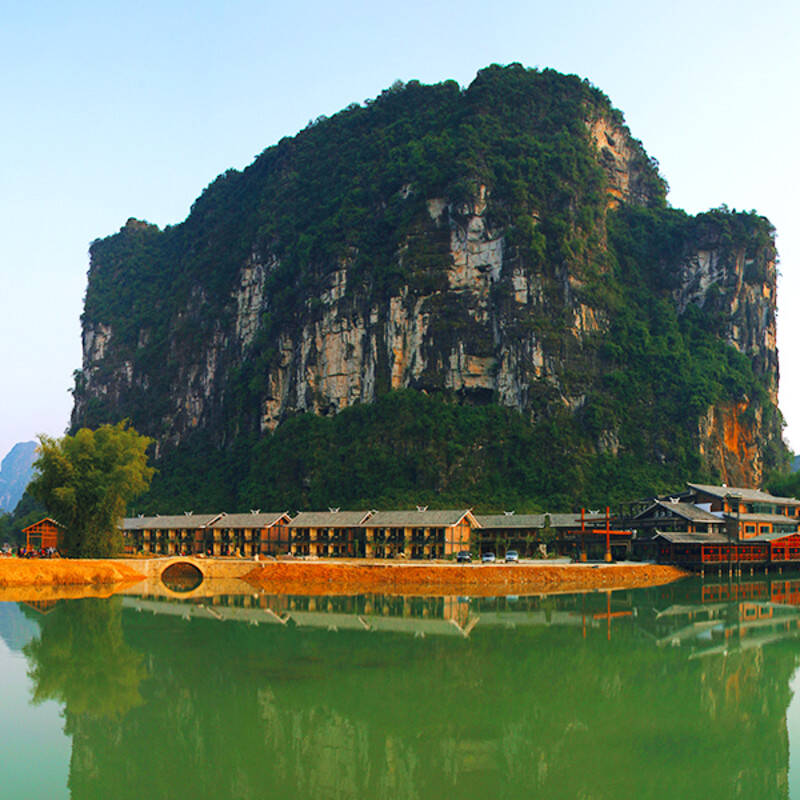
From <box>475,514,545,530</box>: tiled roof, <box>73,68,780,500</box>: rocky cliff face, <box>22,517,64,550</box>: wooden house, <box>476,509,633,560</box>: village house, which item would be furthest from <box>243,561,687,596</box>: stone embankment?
<box>73,68,780,500</box>: rocky cliff face

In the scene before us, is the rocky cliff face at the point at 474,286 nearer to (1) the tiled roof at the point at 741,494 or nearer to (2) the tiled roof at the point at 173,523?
(1) the tiled roof at the point at 741,494

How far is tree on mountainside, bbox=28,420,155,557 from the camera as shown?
2206 inches

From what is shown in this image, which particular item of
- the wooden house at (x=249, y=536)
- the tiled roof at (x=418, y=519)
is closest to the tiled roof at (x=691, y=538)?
the tiled roof at (x=418, y=519)

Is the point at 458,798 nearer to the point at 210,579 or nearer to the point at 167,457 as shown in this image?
the point at 210,579

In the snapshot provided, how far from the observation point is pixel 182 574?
201 feet

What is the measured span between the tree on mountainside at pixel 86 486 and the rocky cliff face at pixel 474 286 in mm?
48071

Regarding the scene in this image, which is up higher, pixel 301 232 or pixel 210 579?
pixel 301 232

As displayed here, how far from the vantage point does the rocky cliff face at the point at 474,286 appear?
100 meters

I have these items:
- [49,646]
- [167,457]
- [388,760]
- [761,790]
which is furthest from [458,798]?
[167,457]

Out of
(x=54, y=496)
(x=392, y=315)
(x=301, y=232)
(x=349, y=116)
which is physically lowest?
(x=54, y=496)

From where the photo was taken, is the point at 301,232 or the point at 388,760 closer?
the point at 388,760

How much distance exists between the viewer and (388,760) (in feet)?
56.8

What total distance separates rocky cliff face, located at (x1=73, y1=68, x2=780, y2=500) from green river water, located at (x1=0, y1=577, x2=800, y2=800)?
63032mm

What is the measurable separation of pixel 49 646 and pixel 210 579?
98.1 feet
